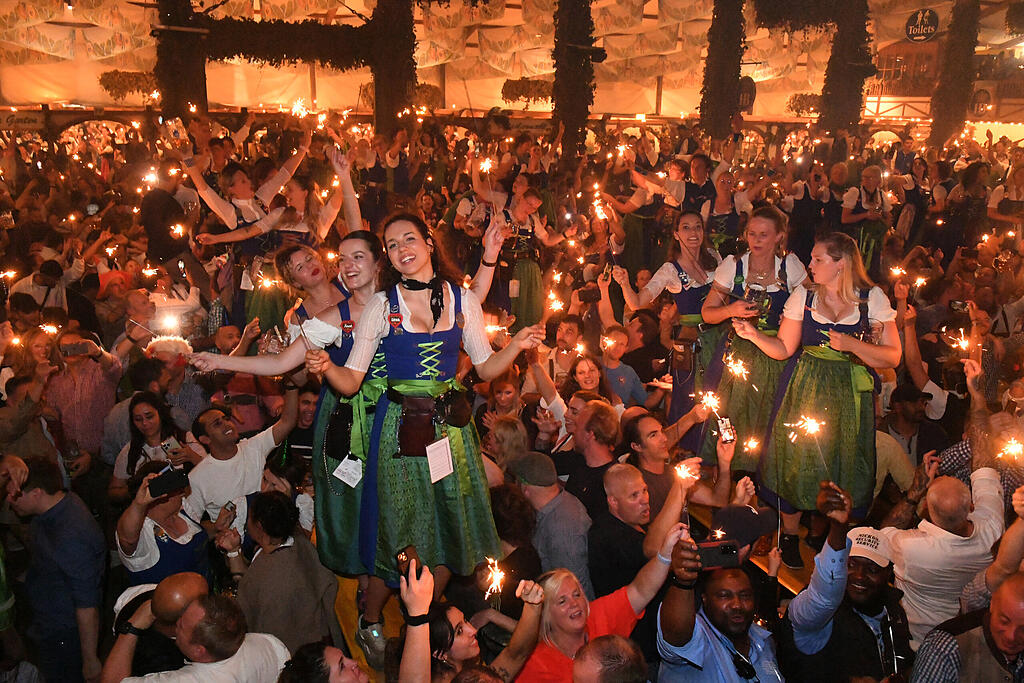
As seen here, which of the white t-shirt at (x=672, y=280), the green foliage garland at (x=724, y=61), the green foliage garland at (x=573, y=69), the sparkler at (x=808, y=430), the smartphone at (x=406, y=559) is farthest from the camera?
the green foliage garland at (x=724, y=61)

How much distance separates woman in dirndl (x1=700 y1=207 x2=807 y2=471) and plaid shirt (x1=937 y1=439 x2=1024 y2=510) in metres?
0.94

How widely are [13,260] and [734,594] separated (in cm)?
717

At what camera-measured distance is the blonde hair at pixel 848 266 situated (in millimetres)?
4324

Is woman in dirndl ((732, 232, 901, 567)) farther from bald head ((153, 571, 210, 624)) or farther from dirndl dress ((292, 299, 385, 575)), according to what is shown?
bald head ((153, 571, 210, 624))

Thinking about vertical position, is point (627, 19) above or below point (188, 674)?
above

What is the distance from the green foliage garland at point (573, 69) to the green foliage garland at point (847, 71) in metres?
5.86

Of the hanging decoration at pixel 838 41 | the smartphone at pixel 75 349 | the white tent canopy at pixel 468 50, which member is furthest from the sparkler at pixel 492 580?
the white tent canopy at pixel 468 50

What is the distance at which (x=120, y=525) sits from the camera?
384cm

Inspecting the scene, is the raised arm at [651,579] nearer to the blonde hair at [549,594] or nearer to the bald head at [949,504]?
the blonde hair at [549,594]

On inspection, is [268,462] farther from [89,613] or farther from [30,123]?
[30,123]

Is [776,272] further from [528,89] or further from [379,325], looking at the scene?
[528,89]

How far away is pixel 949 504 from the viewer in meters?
3.58

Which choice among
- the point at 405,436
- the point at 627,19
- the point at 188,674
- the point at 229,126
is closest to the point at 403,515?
the point at 405,436

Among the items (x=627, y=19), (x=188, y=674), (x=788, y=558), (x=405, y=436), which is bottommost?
(x=788, y=558)
